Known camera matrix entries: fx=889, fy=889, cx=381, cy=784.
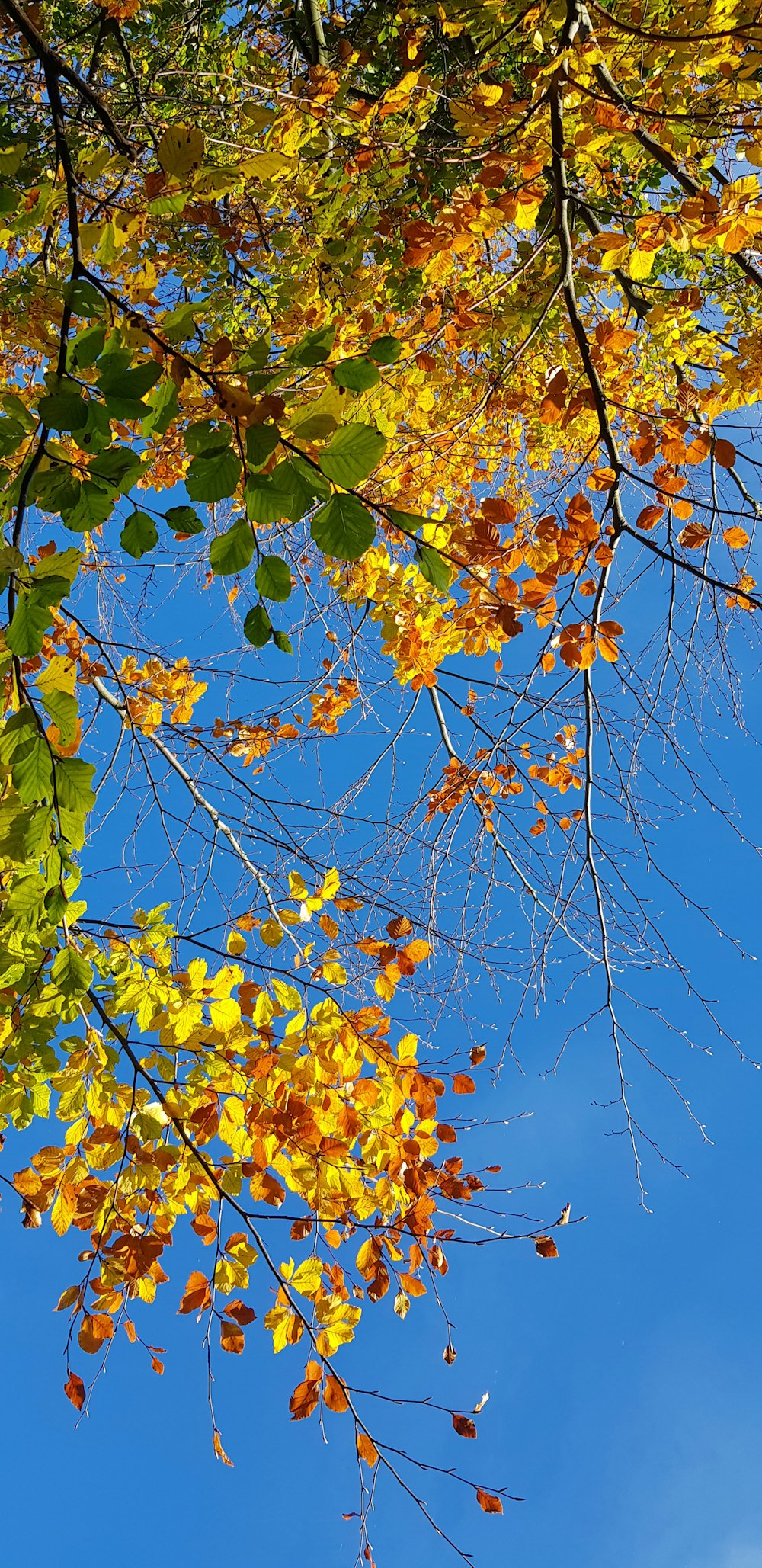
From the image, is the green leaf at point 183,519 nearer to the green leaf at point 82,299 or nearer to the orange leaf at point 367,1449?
the green leaf at point 82,299

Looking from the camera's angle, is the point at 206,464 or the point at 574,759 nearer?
the point at 206,464

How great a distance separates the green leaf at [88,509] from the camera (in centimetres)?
132

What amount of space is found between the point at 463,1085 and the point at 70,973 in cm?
153

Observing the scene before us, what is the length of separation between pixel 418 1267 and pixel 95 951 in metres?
1.40

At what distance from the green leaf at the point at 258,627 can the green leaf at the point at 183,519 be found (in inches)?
8.1

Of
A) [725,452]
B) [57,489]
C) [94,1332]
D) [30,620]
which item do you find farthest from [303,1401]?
[725,452]

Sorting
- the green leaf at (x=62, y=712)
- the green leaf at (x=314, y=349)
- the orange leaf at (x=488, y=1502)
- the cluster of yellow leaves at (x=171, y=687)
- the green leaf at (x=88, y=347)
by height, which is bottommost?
the orange leaf at (x=488, y=1502)

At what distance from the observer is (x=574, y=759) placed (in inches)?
171

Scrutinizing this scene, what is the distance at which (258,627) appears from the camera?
4.54 ft

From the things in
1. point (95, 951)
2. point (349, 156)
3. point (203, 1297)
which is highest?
point (349, 156)

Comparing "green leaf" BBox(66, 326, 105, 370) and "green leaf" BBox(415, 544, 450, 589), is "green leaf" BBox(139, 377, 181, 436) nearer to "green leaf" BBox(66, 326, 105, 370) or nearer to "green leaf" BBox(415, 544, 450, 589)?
"green leaf" BBox(66, 326, 105, 370)

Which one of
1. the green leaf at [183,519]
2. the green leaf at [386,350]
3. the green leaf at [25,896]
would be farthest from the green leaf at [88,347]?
the green leaf at [25,896]

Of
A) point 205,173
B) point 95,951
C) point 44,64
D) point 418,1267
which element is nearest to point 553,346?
point 205,173

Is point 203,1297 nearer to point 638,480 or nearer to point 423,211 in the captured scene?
point 638,480
